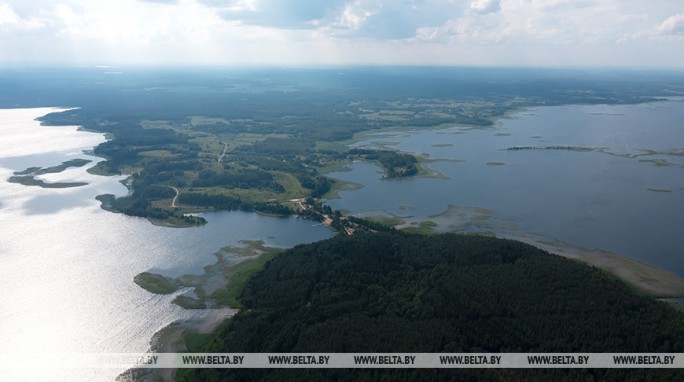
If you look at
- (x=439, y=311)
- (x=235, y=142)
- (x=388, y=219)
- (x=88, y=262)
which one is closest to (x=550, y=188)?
(x=388, y=219)

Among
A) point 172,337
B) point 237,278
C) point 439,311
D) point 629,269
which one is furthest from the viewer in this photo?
point 629,269

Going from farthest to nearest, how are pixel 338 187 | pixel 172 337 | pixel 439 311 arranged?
pixel 338 187, pixel 172 337, pixel 439 311

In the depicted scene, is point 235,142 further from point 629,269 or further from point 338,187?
point 629,269

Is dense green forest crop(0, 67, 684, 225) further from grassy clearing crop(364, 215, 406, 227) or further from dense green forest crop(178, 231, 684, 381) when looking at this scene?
dense green forest crop(178, 231, 684, 381)

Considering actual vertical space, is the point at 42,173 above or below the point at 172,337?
above

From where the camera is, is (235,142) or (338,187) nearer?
(338,187)

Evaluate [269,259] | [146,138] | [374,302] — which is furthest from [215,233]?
[146,138]
